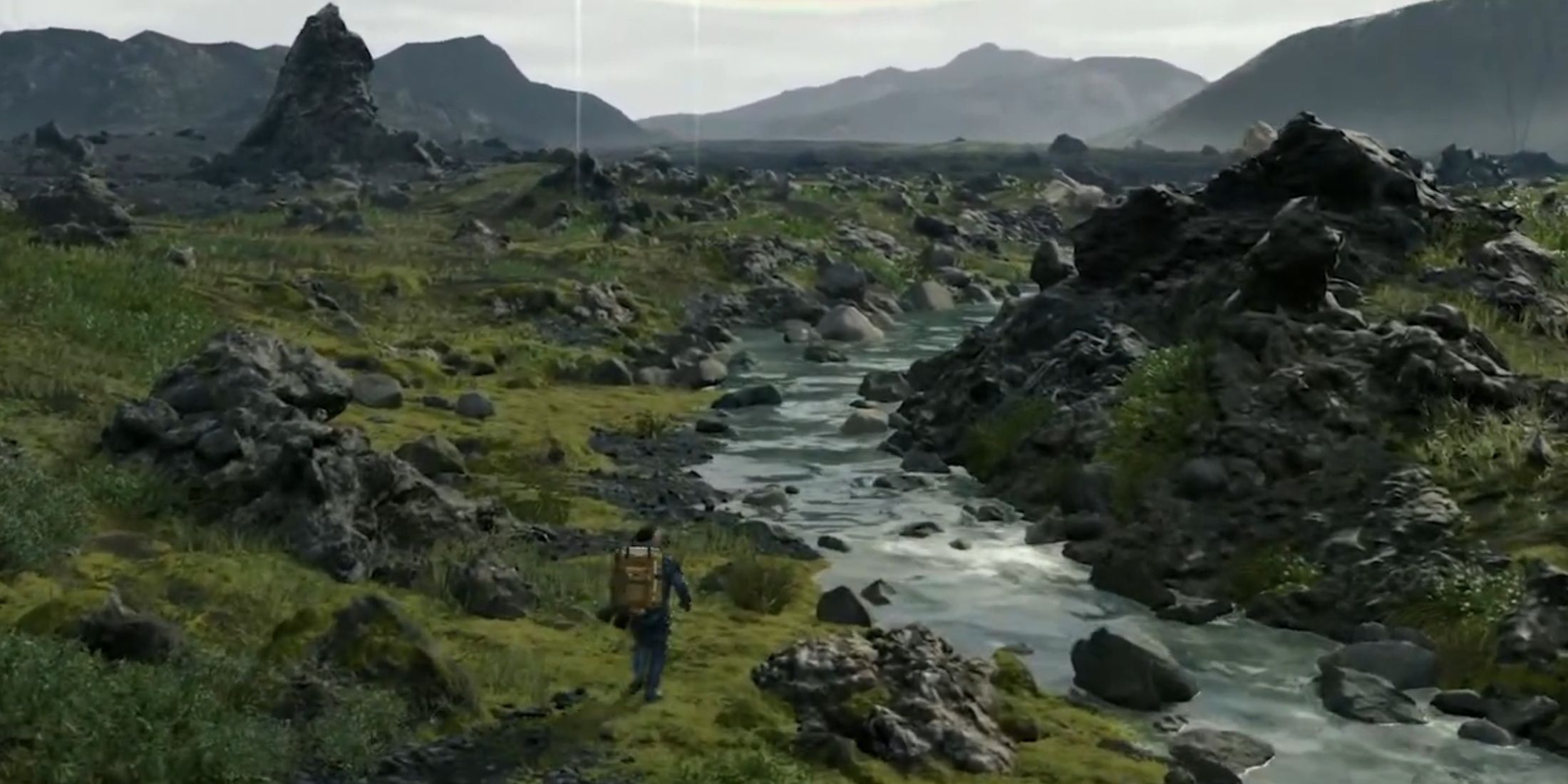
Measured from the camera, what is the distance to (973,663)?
1541cm

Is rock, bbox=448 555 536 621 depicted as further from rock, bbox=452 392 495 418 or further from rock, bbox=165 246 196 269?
rock, bbox=165 246 196 269

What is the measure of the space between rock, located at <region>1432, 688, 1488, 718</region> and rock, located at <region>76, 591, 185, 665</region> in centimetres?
1320

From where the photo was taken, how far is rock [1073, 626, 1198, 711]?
51.1ft

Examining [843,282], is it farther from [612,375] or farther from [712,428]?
[712,428]

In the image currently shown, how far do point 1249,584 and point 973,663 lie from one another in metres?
6.79

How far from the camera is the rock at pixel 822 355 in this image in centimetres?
4572

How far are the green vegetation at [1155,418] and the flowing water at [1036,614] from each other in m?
2.19

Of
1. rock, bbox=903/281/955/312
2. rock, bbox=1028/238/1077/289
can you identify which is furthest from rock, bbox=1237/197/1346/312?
rock, bbox=903/281/955/312

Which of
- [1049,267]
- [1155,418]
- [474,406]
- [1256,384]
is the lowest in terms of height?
[474,406]

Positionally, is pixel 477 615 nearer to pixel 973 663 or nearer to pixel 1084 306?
pixel 973 663

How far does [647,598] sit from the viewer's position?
13.9m

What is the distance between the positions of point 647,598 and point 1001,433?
16.2 metres

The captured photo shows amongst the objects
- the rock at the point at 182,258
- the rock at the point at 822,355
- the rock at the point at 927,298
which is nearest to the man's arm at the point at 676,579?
the rock at the point at 822,355

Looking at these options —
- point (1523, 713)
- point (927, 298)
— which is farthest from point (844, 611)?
point (927, 298)
